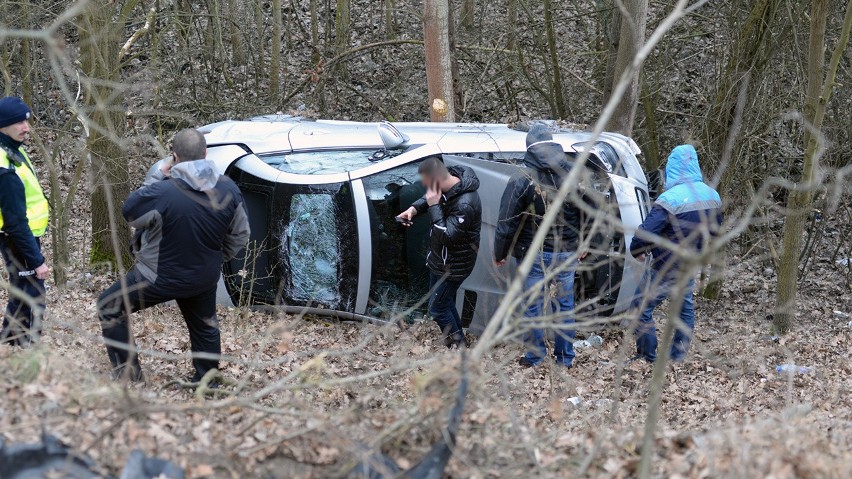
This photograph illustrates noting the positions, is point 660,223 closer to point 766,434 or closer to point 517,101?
point 766,434

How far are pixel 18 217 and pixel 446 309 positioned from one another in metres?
3.40

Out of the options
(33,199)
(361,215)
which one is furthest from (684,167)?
(33,199)

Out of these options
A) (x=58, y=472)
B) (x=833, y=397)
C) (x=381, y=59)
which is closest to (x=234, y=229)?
(x=58, y=472)

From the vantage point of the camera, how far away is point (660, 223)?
6613 millimetres

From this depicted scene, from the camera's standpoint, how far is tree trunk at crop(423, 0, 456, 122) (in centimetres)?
910

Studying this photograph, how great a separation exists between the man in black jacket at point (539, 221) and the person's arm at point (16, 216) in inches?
134

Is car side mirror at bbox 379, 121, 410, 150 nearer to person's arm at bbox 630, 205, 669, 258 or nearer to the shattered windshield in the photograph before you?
the shattered windshield

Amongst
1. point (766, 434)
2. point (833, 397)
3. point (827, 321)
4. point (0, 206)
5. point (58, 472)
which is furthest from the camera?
point (827, 321)

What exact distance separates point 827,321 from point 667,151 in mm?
3392

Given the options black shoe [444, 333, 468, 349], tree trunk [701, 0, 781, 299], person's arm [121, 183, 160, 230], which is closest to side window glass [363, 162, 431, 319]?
black shoe [444, 333, 468, 349]

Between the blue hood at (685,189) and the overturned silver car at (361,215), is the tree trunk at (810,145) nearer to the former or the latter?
the blue hood at (685,189)

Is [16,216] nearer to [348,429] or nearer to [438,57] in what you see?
[348,429]

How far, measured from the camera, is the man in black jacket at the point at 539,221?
6480mm

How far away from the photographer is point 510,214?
263 inches
